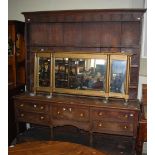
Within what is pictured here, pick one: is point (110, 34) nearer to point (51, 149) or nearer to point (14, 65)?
point (14, 65)

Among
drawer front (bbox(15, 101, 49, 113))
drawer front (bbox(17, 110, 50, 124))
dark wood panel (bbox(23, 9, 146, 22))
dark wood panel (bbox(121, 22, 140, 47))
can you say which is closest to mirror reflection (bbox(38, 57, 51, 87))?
drawer front (bbox(15, 101, 49, 113))

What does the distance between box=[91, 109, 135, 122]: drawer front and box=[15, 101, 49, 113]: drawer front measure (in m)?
0.68

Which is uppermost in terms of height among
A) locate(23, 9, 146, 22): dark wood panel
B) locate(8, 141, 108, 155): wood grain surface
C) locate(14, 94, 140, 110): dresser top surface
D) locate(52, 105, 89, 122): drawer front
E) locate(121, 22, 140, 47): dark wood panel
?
locate(23, 9, 146, 22): dark wood panel

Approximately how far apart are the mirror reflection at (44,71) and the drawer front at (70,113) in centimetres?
47

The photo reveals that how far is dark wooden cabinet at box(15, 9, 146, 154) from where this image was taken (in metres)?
2.68

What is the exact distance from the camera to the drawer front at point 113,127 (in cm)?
263

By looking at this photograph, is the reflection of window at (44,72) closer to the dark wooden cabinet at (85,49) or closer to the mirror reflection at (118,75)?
the dark wooden cabinet at (85,49)

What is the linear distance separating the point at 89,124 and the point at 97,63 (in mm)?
840

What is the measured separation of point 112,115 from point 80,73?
30.8 inches

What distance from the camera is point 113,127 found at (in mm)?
2672

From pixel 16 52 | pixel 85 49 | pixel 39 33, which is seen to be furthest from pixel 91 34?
pixel 16 52

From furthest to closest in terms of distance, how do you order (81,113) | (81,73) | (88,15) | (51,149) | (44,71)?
(44,71) < (81,73) < (88,15) < (81,113) < (51,149)

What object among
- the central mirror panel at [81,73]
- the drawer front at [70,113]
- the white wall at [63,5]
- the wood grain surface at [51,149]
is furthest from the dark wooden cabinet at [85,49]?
the wood grain surface at [51,149]

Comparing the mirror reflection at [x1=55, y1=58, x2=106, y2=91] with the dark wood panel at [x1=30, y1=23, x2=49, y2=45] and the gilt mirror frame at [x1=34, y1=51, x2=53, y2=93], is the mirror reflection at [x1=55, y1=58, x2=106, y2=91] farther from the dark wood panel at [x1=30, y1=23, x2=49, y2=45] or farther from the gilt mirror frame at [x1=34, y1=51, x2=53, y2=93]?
the dark wood panel at [x1=30, y1=23, x2=49, y2=45]
